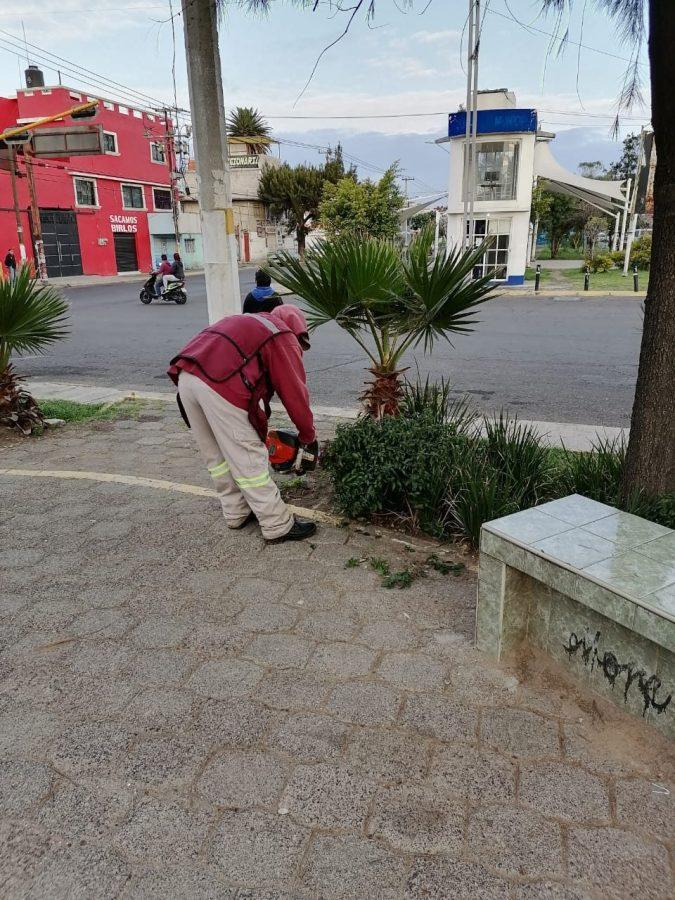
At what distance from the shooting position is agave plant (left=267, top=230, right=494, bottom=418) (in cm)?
427

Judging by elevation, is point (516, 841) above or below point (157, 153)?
below

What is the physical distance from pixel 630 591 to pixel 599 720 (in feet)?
1.82

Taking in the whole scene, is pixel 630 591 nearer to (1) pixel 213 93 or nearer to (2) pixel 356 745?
(2) pixel 356 745

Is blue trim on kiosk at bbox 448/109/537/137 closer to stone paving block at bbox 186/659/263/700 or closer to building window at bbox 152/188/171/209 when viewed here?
building window at bbox 152/188/171/209

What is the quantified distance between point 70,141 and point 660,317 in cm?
1385

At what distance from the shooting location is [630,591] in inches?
85.9

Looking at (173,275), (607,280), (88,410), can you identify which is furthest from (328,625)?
(607,280)

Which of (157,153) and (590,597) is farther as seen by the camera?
(157,153)

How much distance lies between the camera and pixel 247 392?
3684mm

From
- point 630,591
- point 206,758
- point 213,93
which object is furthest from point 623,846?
point 213,93

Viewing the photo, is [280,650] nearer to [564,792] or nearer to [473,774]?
[473,774]

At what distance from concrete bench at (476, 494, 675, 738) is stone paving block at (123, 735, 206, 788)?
1222mm

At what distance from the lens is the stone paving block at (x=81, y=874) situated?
184cm

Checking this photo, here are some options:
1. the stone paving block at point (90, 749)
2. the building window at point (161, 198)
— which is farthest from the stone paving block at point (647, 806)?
the building window at point (161, 198)
